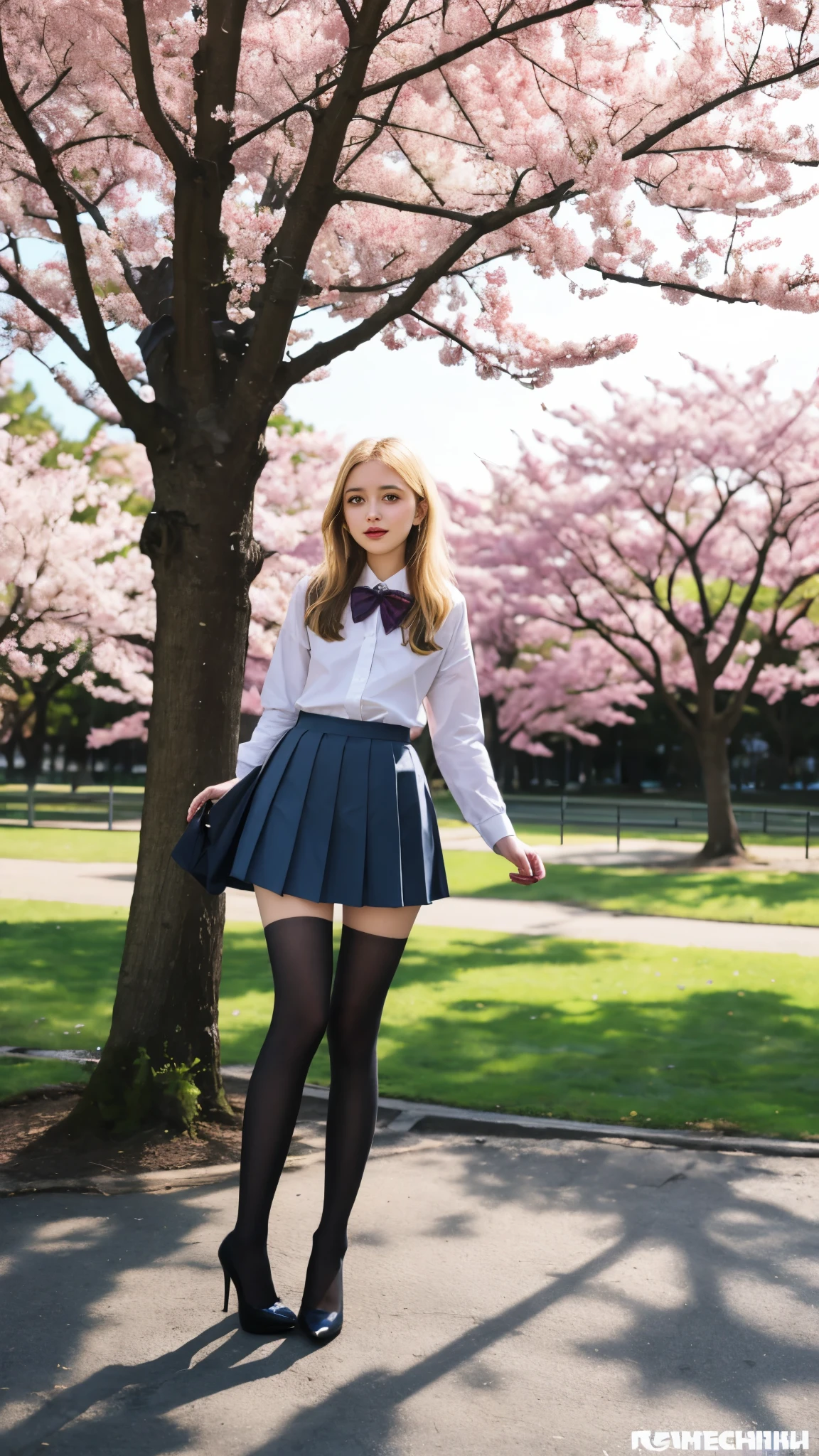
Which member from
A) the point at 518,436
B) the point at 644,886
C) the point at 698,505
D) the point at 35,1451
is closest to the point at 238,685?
the point at 35,1451

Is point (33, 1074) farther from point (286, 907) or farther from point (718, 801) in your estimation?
point (718, 801)

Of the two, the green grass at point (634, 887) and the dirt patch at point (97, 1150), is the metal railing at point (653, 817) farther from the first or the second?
the dirt patch at point (97, 1150)

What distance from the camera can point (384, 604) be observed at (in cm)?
296

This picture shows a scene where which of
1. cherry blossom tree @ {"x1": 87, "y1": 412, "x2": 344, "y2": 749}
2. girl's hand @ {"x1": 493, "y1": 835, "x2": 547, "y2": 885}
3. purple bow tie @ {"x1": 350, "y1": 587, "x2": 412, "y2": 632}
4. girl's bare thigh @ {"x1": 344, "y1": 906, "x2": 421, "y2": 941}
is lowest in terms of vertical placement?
girl's bare thigh @ {"x1": 344, "y1": 906, "x2": 421, "y2": 941}

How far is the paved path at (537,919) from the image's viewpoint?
1050cm

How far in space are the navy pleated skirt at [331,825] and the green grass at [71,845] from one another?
511 inches

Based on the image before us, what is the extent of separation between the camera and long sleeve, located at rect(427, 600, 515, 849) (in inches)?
119

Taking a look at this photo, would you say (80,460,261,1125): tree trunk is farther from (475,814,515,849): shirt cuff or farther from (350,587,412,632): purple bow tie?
(475,814,515,849): shirt cuff

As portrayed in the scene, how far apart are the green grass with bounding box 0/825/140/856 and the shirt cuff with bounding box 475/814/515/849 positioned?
1305 centimetres

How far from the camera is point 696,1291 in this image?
9.83 feet

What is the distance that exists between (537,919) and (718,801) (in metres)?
7.20

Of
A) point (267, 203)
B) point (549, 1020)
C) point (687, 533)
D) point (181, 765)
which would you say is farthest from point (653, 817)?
point (181, 765)

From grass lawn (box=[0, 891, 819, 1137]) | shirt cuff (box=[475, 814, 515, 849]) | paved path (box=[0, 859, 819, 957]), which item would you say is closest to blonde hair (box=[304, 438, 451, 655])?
shirt cuff (box=[475, 814, 515, 849])

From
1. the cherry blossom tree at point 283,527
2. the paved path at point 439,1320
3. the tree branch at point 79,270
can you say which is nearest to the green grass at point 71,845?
the cherry blossom tree at point 283,527
